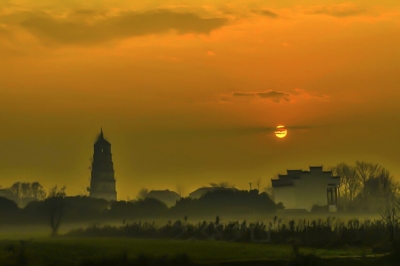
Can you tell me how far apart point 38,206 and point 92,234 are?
24744 mm

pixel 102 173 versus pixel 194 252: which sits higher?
pixel 102 173

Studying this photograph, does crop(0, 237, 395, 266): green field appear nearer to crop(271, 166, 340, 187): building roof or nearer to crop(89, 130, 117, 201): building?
crop(271, 166, 340, 187): building roof

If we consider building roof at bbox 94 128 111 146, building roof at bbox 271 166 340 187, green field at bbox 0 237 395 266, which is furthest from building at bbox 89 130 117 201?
green field at bbox 0 237 395 266

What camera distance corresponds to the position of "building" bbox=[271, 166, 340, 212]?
146 metres

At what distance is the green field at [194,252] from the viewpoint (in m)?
61.3

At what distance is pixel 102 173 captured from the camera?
18938 centimetres

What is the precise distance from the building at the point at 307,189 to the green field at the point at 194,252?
234 feet

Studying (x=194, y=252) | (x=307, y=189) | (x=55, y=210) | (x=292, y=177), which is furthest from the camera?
(x=292, y=177)

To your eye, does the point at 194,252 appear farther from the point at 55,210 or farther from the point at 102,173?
the point at 102,173

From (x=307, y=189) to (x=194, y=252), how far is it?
8228cm

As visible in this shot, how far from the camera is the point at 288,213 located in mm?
132125

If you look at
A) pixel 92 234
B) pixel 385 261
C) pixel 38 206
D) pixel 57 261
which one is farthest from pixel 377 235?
pixel 38 206

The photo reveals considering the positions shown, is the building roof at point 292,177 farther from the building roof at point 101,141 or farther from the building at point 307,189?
the building roof at point 101,141

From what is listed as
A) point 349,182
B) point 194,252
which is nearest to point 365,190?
point 349,182
